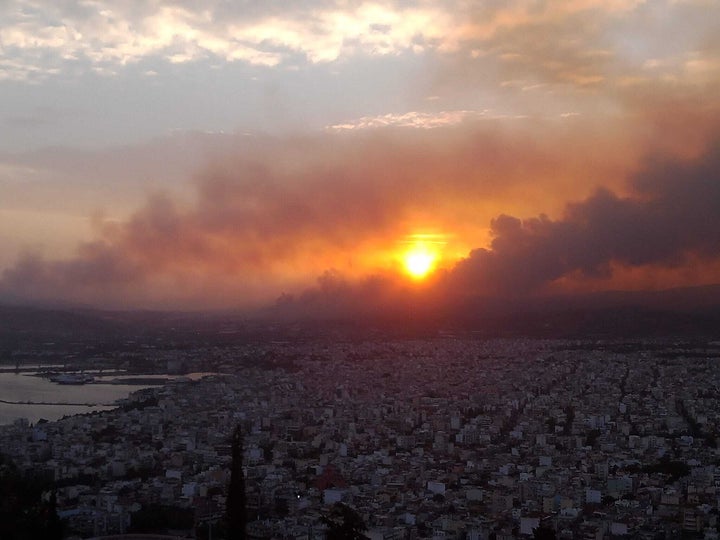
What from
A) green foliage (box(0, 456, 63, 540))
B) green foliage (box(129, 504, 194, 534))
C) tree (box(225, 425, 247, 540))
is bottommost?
green foliage (box(129, 504, 194, 534))

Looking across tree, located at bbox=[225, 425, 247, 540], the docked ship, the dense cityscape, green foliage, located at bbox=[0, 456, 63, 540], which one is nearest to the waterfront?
the docked ship

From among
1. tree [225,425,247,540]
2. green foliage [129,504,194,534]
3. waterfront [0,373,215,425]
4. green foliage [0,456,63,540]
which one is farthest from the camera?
waterfront [0,373,215,425]

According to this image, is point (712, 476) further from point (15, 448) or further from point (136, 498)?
point (15, 448)

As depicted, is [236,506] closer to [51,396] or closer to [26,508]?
[26,508]

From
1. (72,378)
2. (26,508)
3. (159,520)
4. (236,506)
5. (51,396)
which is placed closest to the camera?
(236,506)

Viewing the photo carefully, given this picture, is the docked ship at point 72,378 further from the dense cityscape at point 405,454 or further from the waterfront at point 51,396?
the dense cityscape at point 405,454

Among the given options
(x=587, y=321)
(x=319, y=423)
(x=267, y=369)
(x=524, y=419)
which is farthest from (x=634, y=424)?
(x=587, y=321)

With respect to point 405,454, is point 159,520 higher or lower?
lower

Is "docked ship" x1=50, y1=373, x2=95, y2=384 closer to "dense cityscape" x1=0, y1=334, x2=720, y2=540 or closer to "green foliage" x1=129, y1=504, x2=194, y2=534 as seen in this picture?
"dense cityscape" x1=0, y1=334, x2=720, y2=540

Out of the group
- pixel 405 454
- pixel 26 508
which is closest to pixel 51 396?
pixel 405 454
